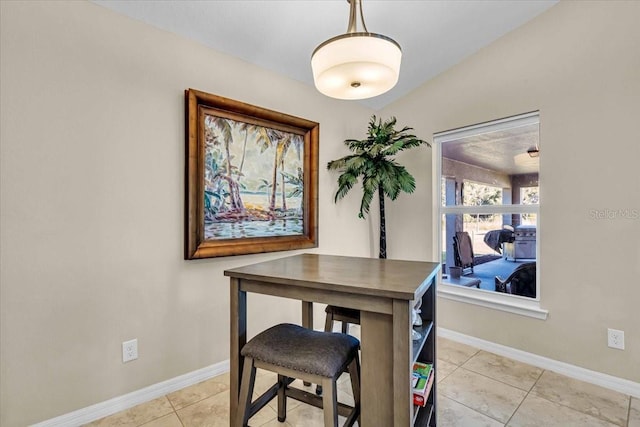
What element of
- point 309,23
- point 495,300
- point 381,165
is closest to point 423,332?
point 495,300

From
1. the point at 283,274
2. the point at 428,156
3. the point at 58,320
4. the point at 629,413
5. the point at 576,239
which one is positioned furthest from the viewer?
the point at 428,156

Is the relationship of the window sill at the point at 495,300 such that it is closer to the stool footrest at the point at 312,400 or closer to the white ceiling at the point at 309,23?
the stool footrest at the point at 312,400

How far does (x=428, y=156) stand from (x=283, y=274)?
2.29 metres

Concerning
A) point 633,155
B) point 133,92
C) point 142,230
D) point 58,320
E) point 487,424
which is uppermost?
point 133,92

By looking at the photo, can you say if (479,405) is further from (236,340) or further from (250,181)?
(250,181)

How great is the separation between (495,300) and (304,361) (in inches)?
83.5

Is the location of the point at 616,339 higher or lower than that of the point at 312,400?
higher

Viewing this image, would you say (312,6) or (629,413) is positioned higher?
(312,6)

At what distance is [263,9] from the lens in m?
2.02

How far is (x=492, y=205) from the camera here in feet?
9.17

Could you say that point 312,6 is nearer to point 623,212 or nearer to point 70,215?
point 70,215

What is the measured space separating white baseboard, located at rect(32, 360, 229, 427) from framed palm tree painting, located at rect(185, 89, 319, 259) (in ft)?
2.70

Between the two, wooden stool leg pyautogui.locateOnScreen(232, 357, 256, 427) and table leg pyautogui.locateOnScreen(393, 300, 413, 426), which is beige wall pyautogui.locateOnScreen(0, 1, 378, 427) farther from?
table leg pyautogui.locateOnScreen(393, 300, 413, 426)

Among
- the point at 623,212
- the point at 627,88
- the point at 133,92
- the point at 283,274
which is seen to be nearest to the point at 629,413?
the point at 623,212
